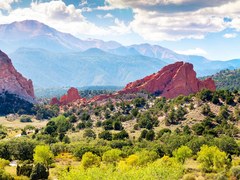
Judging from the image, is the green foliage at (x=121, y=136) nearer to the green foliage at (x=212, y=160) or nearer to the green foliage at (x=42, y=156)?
the green foliage at (x=42, y=156)

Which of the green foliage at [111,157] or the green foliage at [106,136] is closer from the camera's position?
the green foliage at [111,157]

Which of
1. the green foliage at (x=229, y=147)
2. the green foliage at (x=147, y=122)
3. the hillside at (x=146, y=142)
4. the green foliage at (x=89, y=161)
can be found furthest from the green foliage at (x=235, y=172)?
the green foliage at (x=147, y=122)

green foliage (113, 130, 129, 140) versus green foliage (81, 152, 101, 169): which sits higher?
green foliage (81, 152, 101, 169)

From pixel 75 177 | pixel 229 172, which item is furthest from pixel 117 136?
pixel 75 177

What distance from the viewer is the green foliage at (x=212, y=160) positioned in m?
74.1

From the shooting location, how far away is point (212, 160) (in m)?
75.2

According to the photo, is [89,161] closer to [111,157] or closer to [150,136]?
[111,157]

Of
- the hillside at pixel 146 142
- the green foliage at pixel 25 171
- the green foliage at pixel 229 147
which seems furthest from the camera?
the green foliage at pixel 229 147

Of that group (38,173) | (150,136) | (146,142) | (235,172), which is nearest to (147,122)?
(150,136)

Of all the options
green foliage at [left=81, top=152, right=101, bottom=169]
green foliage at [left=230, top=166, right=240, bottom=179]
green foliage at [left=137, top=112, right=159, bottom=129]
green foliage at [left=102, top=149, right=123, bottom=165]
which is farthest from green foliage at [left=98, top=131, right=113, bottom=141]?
green foliage at [left=230, top=166, right=240, bottom=179]

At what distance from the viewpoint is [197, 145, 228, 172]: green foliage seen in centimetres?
7406

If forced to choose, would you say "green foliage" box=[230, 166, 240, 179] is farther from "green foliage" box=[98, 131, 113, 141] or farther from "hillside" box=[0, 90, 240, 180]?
"green foliage" box=[98, 131, 113, 141]

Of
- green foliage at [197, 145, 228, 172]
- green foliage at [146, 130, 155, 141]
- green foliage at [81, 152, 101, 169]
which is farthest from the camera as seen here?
green foliage at [146, 130, 155, 141]

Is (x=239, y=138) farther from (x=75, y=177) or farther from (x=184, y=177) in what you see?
(x=75, y=177)
